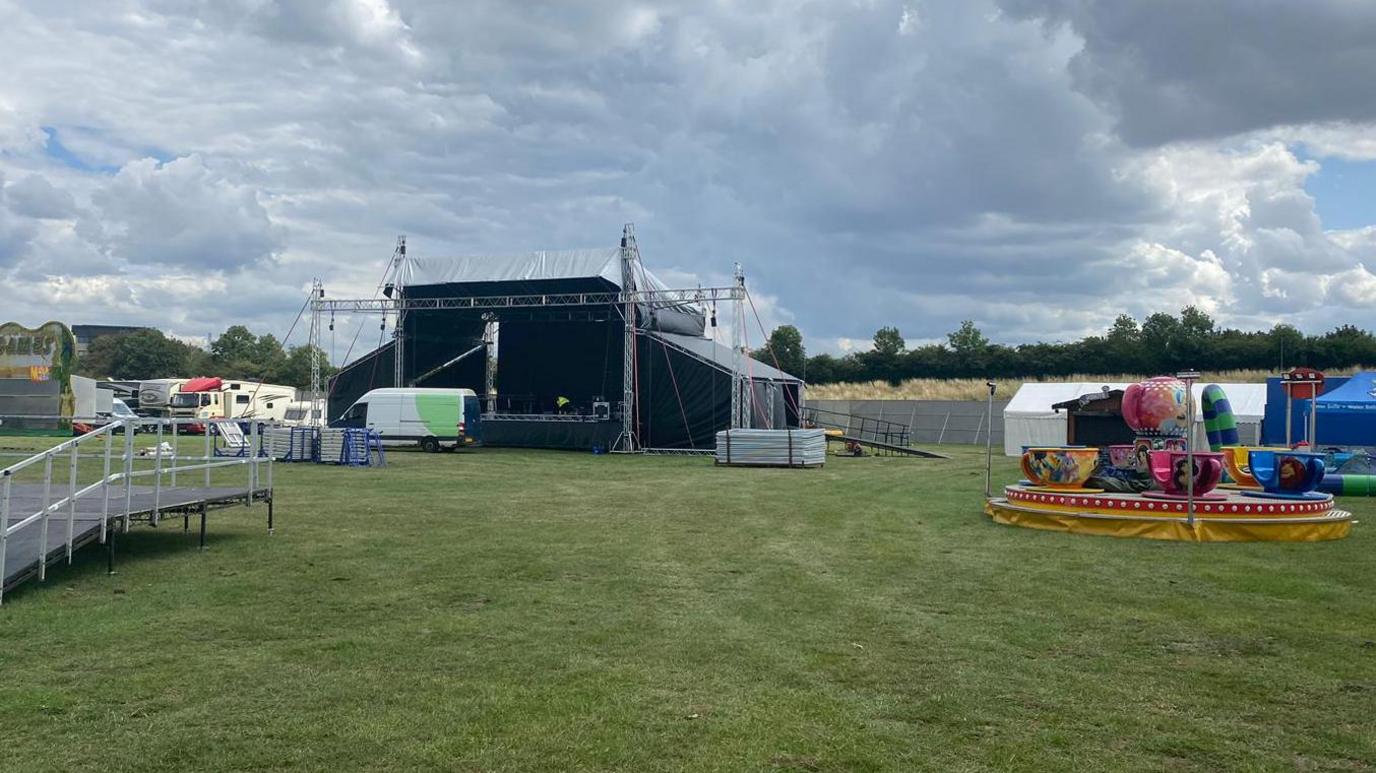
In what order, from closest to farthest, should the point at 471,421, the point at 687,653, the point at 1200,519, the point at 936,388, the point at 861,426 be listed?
the point at 687,653 → the point at 1200,519 → the point at 471,421 → the point at 861,426 → the point at 936,388

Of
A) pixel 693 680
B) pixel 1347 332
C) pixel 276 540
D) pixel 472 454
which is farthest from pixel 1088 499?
pixel 1347 332

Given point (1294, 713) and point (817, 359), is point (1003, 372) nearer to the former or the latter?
point (817, 359)

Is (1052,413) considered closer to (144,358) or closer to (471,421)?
(471,421)

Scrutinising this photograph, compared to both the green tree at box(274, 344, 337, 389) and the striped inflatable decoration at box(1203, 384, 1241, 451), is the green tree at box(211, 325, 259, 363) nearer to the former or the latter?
the green tree at box(274, 344, 337, 389)

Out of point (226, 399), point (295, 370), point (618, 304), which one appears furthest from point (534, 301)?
point (295, 370)

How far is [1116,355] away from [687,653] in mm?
62283

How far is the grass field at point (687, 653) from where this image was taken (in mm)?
4895

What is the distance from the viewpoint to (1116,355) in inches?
→ 2486

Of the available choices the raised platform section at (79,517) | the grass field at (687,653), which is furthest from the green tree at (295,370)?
the grass field at (687,653)

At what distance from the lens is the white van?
31938 mm

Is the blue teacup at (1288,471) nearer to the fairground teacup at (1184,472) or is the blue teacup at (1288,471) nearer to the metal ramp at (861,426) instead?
the fairground teacup at (1184,472)

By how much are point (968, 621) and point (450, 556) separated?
5.38 meters

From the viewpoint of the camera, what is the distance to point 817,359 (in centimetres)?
7388

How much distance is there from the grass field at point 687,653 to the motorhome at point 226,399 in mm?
37852
